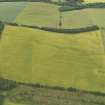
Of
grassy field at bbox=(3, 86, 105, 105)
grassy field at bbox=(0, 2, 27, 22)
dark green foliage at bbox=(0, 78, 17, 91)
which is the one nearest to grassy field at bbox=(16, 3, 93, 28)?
grassy field at bbox=(0, 2, 27, 22)

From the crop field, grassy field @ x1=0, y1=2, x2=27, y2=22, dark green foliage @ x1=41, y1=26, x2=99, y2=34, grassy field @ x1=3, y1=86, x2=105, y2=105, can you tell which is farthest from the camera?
grassy field @ x1=0, y1=2, x2=27, y2=22

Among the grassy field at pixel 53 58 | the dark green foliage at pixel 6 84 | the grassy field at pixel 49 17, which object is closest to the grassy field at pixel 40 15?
the grassy field at pixel 49 17

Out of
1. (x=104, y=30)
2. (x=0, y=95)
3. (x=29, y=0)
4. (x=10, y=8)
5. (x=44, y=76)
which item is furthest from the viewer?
(x=29, y=0)

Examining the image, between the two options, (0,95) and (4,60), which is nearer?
(0,95)

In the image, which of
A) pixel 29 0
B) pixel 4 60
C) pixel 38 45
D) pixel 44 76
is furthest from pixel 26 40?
pixel 29 0

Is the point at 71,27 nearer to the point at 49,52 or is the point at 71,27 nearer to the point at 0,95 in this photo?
the point at 49,52

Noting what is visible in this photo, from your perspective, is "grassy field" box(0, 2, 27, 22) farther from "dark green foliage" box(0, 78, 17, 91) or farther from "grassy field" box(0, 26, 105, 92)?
"dark green foliage" box(0, 78, 17, 91)
